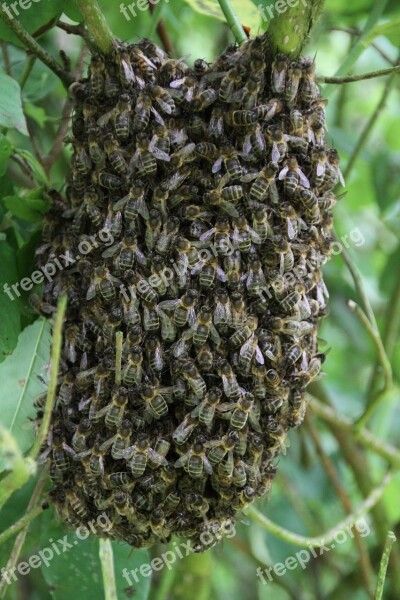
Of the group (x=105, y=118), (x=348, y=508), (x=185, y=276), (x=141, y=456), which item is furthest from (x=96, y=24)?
(x=348, y=508)

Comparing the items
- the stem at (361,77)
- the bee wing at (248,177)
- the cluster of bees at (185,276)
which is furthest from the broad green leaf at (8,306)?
the stem at (361,77)

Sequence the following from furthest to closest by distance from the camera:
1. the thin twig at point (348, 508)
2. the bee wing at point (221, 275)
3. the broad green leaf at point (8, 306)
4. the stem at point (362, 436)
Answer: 1. the thin twig at point (348, 508)
2. the stem at point (362, 436)
3. the broad green leaf at point (8, 306)
4. the bee wing at point (221, 275)

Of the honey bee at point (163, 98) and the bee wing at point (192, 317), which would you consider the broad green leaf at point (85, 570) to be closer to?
the bee wing at point (192, 317)

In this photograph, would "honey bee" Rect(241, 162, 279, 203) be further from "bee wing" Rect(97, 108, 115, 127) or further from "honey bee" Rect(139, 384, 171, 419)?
"honey bee" Rect(139, 384, 171, 419)

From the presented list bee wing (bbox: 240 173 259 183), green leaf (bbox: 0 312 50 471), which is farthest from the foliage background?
bee wing (bbox: 240 173 259 183)

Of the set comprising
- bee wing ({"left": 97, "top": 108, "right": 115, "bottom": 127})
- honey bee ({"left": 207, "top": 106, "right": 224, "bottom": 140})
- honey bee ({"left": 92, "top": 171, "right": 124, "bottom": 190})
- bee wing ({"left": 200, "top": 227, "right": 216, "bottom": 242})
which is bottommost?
bee wing ({"left": 200, "top": 227, "right": 216, "bottom": 242})

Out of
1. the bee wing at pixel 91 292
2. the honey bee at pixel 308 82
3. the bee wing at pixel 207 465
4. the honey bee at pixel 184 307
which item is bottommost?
the bee wing at pixel 207 465

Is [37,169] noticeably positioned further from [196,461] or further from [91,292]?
[196,461]
